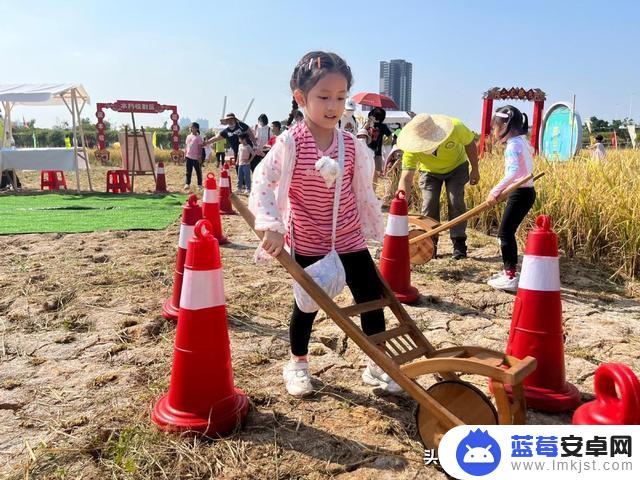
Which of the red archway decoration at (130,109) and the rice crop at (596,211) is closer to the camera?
the rice crop at (596,211)

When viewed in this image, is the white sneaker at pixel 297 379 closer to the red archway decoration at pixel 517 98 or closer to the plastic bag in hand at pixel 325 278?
the plastic bag in hand at pixel 325 278

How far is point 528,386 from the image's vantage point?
230cm

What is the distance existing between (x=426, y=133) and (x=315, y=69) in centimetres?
293

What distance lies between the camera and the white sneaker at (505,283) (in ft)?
13.1

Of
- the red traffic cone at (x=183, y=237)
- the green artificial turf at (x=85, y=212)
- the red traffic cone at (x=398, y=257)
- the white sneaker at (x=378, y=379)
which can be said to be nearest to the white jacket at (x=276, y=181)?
the white sneaker at (x=378, y=379)

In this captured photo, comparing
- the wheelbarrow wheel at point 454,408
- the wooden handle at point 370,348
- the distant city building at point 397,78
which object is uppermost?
the distant city building at point 397,78

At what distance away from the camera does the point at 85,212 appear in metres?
8.47

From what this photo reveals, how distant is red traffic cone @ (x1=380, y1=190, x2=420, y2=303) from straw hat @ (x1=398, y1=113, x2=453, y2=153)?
120 centimetres

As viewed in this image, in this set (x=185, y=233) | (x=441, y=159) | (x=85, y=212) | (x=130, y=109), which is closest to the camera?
(x=185, y=233)

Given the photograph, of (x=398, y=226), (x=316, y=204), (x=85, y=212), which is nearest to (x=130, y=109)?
(x=85, y=212)

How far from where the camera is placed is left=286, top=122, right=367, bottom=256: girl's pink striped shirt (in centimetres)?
221

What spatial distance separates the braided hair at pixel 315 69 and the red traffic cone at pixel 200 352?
704mm

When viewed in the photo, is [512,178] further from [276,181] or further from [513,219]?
[276,181]

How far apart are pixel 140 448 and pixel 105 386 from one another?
663 mm
